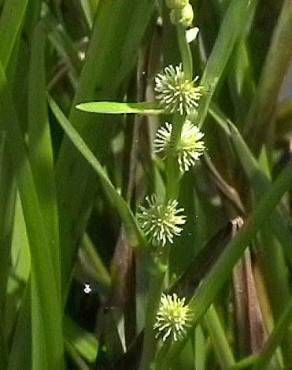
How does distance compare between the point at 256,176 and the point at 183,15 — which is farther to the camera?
the point at 256,176

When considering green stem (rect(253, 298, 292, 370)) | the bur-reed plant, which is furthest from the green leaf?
green stem (rect(253, 298, 292, 370))

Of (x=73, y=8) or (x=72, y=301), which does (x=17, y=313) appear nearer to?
(x=72, y=301)

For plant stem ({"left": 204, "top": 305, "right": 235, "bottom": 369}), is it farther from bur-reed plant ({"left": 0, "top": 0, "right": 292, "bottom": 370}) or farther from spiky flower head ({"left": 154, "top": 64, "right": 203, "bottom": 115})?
spiky flower head ({"left": 154, "top": 64, "right": 203, "bottom": 115})

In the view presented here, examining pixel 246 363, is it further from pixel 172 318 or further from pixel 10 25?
pixel 10 25

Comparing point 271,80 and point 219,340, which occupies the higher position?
point 271,80

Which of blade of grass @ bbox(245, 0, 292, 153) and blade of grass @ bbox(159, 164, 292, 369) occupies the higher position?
blade of grass @ bbox(245, 0, 292, 153)

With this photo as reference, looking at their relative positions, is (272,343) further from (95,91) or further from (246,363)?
(95,91)

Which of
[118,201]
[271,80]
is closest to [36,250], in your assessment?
[118,201]
